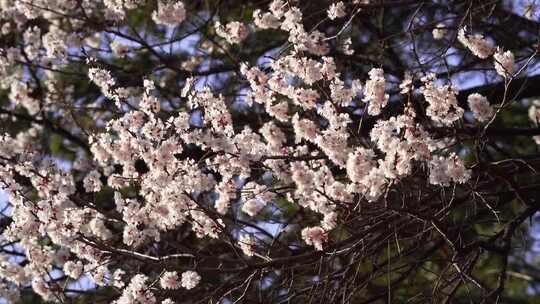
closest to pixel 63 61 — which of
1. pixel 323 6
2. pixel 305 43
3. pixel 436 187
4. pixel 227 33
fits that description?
pixel 227 33

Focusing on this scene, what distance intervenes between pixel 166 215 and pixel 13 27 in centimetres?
372

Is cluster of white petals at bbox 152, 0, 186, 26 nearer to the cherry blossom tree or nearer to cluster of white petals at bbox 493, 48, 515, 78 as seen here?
the cherry blossom tree

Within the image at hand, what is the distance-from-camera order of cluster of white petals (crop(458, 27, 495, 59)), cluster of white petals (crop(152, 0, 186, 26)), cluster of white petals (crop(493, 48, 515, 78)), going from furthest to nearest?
cluster of white petals (crop(152, 0, 186, 26)) < cluster of white petals (crop(458, 27, 495, 59)) < cluster of white petals (crop(493, 48, 515, 78))

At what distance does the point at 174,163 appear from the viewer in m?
4.57

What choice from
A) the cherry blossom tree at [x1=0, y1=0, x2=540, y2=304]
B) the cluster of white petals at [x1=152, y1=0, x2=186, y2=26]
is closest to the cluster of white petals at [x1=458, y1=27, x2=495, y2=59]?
the cherry blossom tree at [x1=0, y1=0, x2=540, y2=304]

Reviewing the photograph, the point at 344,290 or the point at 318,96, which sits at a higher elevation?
the point at 318,96

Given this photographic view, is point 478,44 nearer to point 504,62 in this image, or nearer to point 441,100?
point 504,62

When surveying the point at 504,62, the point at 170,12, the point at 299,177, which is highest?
the point at 170,12

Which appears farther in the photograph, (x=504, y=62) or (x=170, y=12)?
(x=170, y=12)

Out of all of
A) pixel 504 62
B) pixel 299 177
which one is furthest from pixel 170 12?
pixel 504 62

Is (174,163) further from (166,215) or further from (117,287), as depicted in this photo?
(117,287)

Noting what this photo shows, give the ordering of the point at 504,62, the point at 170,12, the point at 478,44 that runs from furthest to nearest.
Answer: the point at 170,12 < the point at 478,44 < the point at 504,62

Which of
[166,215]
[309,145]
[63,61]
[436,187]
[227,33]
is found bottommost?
[436,187]

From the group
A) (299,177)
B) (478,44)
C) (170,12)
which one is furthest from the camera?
(170,12)
